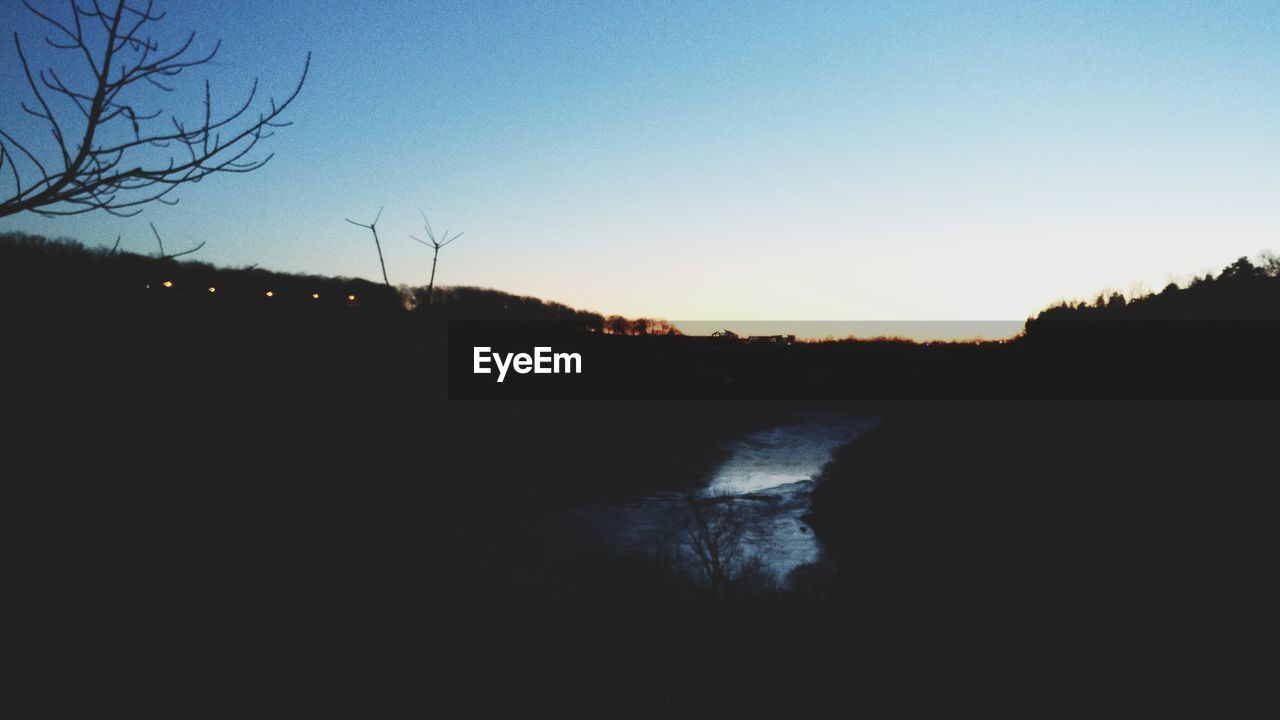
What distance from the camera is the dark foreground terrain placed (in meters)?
18.5

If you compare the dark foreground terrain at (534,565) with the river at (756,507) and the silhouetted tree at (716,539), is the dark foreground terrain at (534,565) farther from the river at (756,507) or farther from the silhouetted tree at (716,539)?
the river at (756,507)

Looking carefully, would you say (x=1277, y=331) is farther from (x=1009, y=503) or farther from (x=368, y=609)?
(x=368, y=609)

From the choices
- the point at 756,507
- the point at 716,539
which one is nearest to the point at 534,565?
the point at 716,539

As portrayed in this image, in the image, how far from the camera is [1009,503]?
28453 mm

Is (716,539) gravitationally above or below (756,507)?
above

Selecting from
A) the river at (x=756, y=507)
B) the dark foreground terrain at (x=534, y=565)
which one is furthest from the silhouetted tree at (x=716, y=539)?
the dark foreground terrain at (x=534, y=565)

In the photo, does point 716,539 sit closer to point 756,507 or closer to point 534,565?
point 534,565

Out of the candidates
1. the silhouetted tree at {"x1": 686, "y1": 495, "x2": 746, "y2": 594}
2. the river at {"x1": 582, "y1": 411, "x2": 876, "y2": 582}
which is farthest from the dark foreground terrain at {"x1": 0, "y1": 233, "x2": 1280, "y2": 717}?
the river at {"x1": 582, "y1": 411, "x2": 876, "y2": 582}

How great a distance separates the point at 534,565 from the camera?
24.5m

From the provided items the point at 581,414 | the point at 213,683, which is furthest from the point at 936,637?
the point at 581,414

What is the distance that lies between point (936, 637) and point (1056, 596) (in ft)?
15.0

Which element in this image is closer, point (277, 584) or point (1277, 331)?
point (277, 584)

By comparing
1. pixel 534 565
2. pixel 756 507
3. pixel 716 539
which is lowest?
pixel 534 565

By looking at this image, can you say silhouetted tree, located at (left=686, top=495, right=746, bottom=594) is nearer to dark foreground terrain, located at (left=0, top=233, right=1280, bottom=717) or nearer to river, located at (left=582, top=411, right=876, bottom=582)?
river, located at (left=582, top=411, right=876, bottom=582)
